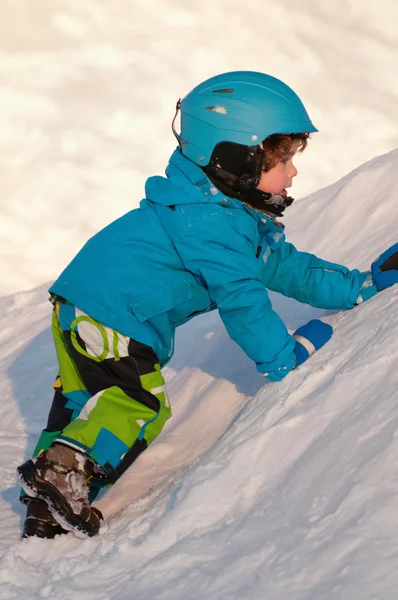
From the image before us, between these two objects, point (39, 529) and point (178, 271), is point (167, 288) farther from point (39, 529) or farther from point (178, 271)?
point (39, 529)

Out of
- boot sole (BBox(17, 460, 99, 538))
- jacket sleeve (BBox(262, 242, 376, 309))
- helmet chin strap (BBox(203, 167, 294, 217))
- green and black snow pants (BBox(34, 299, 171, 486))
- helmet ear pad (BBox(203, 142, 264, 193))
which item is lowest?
boot sole (BBox(17, 460, 99, 538))

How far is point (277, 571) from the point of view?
177 cm

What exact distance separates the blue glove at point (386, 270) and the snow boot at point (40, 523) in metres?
1.29

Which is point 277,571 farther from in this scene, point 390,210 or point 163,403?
point 390,210

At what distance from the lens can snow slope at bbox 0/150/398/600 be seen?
68.3 inches

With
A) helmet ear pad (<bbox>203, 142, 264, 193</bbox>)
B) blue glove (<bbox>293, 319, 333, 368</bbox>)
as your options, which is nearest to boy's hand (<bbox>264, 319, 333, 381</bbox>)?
blue glove (<bbox>293, 319, 333, 368</bbox>)

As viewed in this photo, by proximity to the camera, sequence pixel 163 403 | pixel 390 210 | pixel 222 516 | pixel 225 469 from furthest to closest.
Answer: pixel 390 210
pixel 163 403
pixel 225 469
pixel 222 516

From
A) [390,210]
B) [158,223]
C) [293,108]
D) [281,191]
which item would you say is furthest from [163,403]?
[390,210]

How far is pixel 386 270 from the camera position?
9.63 feet


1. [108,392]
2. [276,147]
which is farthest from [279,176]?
[108,392]

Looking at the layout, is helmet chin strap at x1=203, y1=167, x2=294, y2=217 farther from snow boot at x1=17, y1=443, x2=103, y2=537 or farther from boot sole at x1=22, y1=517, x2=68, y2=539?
boot sole at x1=22, y1=517, x2=68, y2=539

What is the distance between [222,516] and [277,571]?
0.36 meters

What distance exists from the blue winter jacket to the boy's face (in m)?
0.09

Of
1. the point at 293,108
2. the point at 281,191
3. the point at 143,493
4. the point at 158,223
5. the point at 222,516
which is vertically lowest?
the point at 143,493
